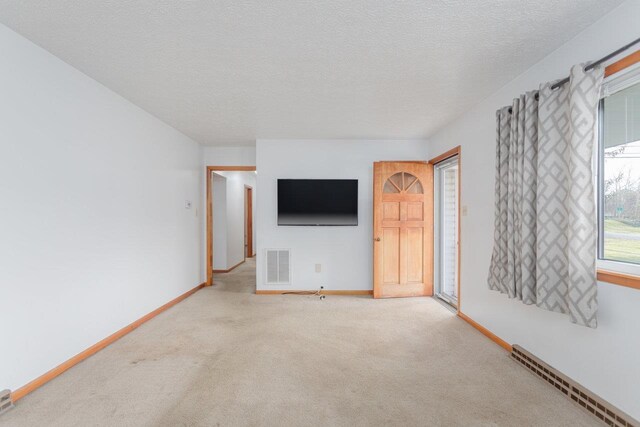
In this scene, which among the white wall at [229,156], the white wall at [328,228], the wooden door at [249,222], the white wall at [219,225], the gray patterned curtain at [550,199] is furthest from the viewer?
the wooden door at [249,222]

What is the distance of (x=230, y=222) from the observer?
21.8ft

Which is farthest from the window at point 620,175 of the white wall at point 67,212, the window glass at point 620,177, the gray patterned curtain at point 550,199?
the white wall at point 67,212

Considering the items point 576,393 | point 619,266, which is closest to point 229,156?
point 619,266

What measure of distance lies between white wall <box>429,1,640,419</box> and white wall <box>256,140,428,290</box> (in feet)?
4.52

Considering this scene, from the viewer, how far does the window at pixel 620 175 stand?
171 cm

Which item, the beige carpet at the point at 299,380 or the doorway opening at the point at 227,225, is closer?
the beige carpet at the point at 299,380

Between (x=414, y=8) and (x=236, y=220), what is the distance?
20.3 ft

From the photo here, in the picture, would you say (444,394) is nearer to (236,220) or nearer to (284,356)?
(284,356)

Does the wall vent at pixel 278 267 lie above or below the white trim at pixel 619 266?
below

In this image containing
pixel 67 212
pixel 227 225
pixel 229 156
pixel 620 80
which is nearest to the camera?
pixel 620 80

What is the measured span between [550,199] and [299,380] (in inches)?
85.9

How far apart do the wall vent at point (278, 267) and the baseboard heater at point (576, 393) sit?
3.06m

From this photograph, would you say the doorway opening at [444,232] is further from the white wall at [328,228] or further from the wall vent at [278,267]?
the wall vent at [278,267]

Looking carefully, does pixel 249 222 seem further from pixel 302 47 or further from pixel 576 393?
pixel 576 393
